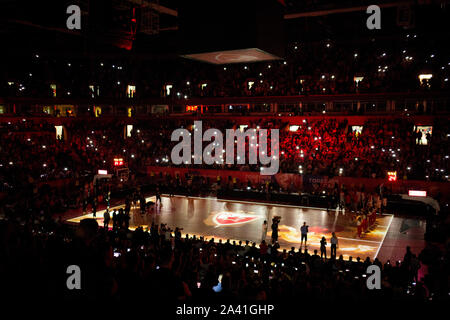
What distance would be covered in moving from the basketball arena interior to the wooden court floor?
0.46 feet

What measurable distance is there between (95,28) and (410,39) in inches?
1100

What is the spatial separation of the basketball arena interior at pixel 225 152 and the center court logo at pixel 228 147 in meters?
0.16

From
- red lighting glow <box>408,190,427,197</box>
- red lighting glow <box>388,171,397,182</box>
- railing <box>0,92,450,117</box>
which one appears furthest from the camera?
railing <box>0,92,450,117</box>

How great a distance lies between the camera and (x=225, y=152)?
3083 cm

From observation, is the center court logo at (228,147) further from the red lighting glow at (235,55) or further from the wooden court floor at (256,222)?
the red lighting glow at (235,55)

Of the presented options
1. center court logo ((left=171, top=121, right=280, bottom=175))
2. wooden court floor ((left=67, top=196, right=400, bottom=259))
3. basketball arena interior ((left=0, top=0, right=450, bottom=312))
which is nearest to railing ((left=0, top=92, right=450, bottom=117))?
basketball arena interior ((left=0, top=0, right=450, bottom=312))

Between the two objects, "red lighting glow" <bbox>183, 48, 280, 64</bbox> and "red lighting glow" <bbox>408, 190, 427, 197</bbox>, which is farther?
"red lighting glow" <bbox>408, 190, 427, 197</bbox>

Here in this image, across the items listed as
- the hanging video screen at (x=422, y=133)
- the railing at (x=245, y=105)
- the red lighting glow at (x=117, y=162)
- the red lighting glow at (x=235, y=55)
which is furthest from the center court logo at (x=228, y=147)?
the red lighting glow at (x=235, y=55)

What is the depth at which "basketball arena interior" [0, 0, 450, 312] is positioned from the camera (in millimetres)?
6944

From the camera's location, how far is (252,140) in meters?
30.7

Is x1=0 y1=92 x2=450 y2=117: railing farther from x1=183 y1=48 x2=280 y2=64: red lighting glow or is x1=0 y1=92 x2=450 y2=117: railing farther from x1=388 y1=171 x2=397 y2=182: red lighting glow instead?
x1=183 y1=48 x2=280 y2=64: red lighting glow

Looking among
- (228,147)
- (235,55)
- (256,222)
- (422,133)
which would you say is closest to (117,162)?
(228,147)
